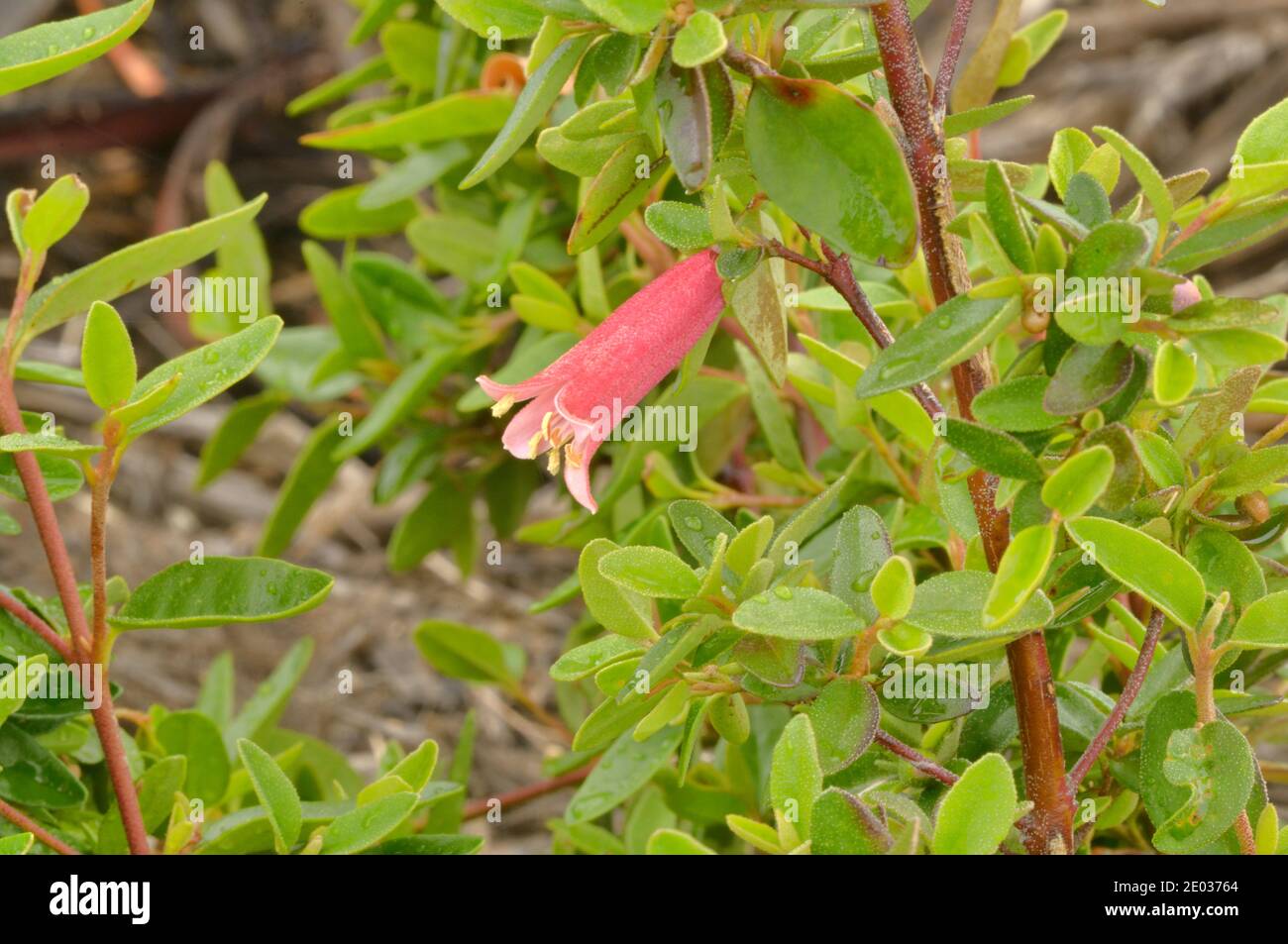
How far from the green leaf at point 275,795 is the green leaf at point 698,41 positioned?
0.45 metres

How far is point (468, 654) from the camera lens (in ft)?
4.67

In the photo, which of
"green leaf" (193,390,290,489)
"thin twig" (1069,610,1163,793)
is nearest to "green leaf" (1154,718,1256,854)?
"thin twig" (1069,610,1163,793)

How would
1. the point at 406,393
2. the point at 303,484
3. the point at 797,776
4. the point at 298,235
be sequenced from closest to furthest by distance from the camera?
the point at 797,776 < the point at 406,393 < the point at 303,484 < the point at 298,235

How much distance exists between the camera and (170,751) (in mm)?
1110

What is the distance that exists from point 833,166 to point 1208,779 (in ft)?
1.20

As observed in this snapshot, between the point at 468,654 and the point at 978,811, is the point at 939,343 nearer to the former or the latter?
the point at 978,811

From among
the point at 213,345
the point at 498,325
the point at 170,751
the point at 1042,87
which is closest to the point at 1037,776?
the point at 213,345

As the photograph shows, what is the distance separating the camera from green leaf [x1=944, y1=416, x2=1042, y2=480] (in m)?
0.65

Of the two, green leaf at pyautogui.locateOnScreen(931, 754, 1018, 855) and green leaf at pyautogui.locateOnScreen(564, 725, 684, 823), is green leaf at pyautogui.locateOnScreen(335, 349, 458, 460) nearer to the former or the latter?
green leaf at pyautogui.locateOnScreen(564, 725, 684, 823)

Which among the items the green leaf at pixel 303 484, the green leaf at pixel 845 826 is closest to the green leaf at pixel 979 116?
the green leaf at pixel 845 826

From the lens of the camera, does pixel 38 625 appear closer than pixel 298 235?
Yes

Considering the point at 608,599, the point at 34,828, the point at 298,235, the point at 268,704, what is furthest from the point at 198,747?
the point at 298,235

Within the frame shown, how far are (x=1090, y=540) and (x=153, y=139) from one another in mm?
2698

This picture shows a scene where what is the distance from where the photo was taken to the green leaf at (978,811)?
66cm
